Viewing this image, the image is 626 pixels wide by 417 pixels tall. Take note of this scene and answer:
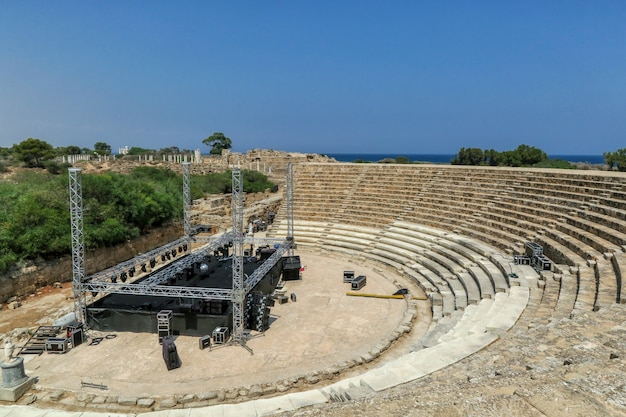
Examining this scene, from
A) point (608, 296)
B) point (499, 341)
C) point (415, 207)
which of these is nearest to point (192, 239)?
point (415, 207)

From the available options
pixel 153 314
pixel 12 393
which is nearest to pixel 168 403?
pixel 12 393

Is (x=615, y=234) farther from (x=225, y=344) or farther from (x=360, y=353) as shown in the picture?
(x=225, y=344)

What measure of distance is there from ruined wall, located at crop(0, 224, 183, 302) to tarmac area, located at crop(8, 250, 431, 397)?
1836mm

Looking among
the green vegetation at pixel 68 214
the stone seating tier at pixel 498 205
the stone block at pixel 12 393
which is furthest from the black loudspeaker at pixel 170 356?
the green vegetation at pixel 68 214

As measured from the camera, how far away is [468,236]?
17844mm

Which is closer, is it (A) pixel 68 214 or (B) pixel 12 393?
(B) pixel 12 393

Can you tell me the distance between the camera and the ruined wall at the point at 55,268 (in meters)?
15.6

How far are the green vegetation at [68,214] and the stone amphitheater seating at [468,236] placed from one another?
6.93 metres

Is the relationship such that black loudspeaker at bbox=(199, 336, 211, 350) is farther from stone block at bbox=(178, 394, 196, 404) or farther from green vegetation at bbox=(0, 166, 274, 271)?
green vegetation at bbox=(0, 166, 274, 271)

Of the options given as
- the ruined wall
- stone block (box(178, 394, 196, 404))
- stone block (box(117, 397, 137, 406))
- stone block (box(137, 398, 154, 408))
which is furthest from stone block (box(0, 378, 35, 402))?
the ruined wall

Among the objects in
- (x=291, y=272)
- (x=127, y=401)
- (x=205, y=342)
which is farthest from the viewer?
(x=291, y=272)

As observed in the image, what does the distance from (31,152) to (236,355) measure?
43251 mm

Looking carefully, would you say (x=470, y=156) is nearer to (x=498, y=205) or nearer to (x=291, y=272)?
(x=498, y=205)

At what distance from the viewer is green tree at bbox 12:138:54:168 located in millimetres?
42625
